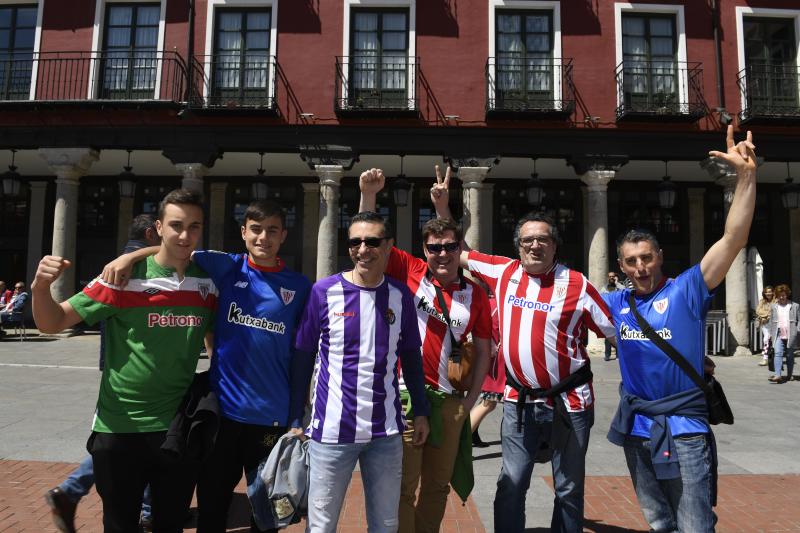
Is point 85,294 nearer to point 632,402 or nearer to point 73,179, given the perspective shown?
point 632,402

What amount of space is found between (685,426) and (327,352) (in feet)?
5.82

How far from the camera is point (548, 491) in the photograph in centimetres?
400

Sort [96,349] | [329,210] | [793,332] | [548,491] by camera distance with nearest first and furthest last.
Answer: [548,491] < [793,332] < [96,349] < [329,210]

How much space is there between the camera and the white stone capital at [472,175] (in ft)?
40.7

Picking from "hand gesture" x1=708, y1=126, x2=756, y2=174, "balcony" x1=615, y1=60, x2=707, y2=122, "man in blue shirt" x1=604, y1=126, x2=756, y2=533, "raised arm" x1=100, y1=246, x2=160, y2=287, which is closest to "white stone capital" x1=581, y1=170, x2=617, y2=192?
"balcony" x1=615, y1=60, x2=707, y2=122

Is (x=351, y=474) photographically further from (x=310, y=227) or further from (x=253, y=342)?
(x=310, y=227)

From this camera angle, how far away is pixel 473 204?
40.3ft

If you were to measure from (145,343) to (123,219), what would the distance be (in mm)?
16514

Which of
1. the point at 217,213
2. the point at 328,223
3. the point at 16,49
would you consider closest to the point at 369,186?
the point at 328,223

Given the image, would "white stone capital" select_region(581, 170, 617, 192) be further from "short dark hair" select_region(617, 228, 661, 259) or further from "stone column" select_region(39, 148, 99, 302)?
"stone column" select_region(39, 148, 99, 302)

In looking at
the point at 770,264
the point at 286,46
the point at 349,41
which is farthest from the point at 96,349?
the point at 770,264

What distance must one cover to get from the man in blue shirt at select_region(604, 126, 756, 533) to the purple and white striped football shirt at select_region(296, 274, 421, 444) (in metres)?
1.24

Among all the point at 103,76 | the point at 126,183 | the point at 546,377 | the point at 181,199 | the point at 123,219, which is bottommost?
the point at 546,377

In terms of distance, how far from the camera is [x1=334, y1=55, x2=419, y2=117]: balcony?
12.5 m
